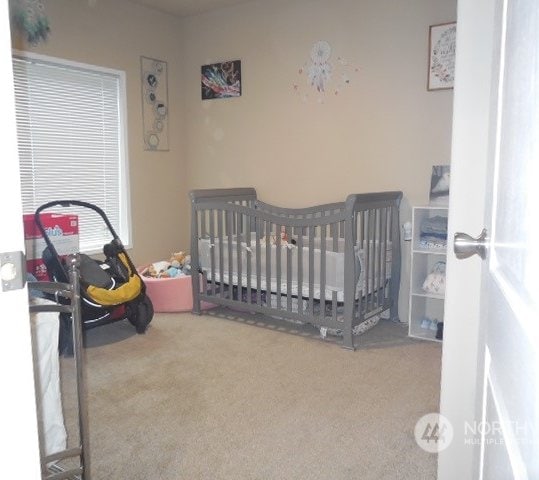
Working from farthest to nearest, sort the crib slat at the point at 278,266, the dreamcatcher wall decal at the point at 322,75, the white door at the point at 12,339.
Answer: the dreamcatcher wall decal at the point at 322,75
the crib slat at the point at 278,266
the white door at the point at 12,339

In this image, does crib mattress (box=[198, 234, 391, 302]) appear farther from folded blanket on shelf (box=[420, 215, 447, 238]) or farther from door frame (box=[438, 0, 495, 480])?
door frame (box=[438, 0, 495, 480])

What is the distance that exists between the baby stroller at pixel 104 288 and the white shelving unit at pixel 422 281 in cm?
179

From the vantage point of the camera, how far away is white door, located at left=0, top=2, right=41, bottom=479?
28.5 inches

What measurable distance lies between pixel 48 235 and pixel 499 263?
3026mm

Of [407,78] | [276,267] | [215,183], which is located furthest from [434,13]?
[215,183]

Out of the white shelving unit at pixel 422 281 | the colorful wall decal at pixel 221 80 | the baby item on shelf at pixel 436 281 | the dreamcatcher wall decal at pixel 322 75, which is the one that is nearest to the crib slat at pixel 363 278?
the white shelving unit at pixel 422 281

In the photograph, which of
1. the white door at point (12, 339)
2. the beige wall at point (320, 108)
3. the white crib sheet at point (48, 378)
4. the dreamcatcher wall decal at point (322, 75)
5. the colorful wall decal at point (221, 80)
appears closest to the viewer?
the white door at point (12, 339)

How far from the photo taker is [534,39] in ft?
1.81

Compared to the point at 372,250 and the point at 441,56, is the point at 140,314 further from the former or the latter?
the point at 441,56

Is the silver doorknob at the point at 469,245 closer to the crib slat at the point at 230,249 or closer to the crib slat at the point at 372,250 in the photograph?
the crib slat at the point at 372,250

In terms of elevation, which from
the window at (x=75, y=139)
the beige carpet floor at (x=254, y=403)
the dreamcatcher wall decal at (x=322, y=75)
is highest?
the dreamcatcher wall decal at (x=322, y=75)

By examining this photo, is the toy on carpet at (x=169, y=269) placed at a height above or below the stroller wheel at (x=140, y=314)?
above

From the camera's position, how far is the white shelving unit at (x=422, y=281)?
10.2ft

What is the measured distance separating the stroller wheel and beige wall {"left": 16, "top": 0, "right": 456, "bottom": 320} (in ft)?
3.56
